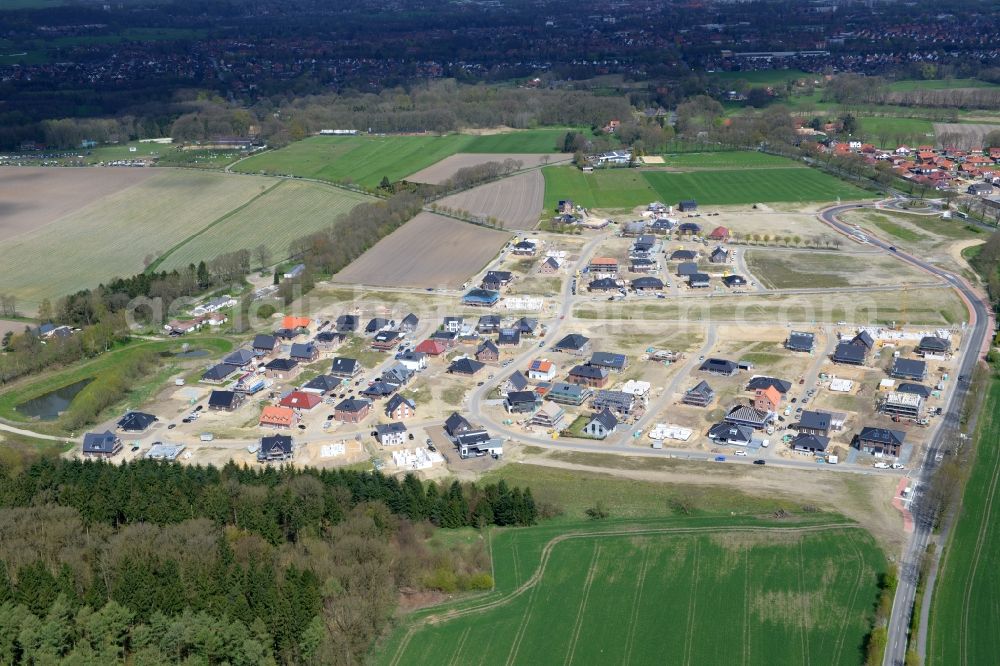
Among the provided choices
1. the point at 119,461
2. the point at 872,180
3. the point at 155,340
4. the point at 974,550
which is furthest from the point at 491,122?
the point at 974,550

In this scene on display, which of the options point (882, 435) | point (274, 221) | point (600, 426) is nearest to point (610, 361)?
point (600, 426)

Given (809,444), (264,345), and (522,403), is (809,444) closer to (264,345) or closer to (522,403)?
(522,403)

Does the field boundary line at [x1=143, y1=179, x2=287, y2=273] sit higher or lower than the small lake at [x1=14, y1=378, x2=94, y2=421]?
higher

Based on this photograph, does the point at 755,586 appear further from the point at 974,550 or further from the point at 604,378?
the point at 604,378

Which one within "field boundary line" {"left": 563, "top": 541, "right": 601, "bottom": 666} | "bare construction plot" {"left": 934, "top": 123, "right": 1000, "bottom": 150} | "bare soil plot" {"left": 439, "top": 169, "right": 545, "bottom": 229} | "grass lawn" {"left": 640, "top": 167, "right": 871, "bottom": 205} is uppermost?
"bare construction plot" {"left": 934, "top": 123, "right": 1000, "bottom": 150}

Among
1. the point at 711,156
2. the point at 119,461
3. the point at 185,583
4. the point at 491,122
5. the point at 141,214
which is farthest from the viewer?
the point at 491,122

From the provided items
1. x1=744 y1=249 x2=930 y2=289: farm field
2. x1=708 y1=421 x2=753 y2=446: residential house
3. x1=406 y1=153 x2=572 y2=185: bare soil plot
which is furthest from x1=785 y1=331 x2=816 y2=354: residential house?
x1=406 y1=153 x2=572 y2=185: bare soil plot

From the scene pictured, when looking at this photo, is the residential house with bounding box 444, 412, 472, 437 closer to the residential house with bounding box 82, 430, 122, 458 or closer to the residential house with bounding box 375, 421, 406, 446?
the residential house with bounding box 375, 421, 406, 446
